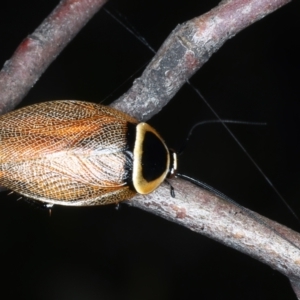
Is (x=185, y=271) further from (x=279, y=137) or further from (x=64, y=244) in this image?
(x=279, y=137)

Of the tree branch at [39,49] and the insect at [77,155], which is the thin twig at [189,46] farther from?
the tree branch at [39,49]

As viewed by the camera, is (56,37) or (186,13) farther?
(186,13)

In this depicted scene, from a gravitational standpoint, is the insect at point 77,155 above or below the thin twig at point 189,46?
below

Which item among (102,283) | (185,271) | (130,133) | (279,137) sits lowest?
(102,283)

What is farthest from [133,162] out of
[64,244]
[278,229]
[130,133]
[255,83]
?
[255,83]

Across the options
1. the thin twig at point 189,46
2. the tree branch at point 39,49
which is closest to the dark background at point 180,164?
the tree branch at point 39,49

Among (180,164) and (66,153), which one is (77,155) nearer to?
(66,153)

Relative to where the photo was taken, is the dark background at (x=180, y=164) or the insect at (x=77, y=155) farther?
the dark background at (x=180, y=164)

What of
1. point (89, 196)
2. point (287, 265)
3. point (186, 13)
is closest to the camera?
point (287, 265)

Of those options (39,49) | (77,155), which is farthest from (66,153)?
(39,49)
